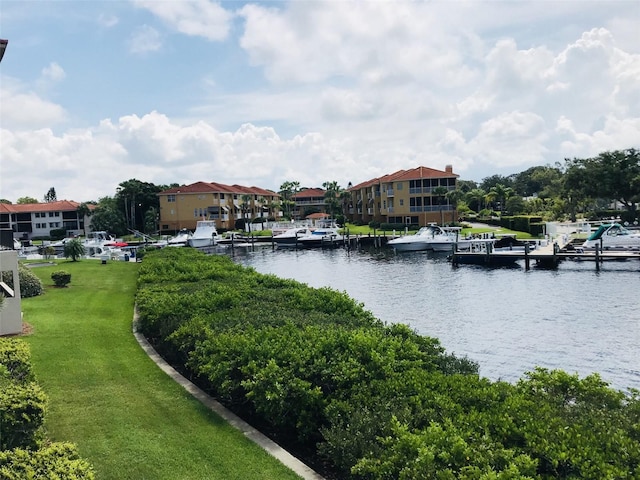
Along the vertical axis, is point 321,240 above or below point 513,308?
above

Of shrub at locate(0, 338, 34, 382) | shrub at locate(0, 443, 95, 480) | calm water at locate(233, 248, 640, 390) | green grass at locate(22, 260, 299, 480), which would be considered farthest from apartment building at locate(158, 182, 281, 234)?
shrub at locate(0, 443, 95, 480)

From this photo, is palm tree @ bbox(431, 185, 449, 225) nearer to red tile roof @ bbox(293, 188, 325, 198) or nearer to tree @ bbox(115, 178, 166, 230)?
tree @ bbox(115, 178, 166, 230)

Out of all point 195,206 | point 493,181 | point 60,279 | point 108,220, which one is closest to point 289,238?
point 195,206

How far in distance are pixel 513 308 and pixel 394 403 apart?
69.7 ft

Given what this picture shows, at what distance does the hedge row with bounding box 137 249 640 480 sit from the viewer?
5852 mm

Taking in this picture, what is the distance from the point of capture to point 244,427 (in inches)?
353

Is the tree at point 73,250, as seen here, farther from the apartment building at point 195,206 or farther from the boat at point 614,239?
the apartment building at point 195,206

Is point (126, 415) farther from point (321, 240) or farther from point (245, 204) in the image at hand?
point (245, 204)

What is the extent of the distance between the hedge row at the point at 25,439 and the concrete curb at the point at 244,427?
280 cm

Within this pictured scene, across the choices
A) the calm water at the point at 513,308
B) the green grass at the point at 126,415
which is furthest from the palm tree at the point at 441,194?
the green grass at the point at 126,415

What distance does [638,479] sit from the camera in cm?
520

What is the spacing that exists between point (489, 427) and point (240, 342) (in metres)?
5.31

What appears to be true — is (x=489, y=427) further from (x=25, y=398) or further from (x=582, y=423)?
→ (x=25, y=398)

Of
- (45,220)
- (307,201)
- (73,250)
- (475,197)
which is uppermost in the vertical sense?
(307,201)
